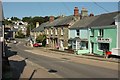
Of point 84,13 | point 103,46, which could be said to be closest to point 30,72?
point 103,46

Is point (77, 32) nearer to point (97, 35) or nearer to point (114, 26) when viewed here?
point (97, 35)

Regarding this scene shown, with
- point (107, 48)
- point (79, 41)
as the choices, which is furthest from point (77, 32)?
point (107, 48)

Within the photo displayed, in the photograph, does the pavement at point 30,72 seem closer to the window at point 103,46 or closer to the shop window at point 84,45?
the window at point 103,46

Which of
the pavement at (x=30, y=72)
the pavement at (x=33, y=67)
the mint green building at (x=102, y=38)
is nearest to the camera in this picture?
the pavement at (x=30, y=72)

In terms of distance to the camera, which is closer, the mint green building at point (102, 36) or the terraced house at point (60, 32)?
the mint green building at point (102, 36)

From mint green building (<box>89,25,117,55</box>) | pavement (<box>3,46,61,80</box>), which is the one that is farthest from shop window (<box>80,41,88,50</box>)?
pavement (<box>3,46,61,80</box>)

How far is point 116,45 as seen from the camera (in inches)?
1341

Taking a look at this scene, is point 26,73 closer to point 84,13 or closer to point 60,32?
point 84,13

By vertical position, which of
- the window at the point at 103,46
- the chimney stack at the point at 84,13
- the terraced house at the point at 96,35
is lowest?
the window at the point at 103,46

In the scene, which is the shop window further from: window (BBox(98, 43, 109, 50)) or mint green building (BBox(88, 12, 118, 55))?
window (BBox(98, 43, 109, 50))

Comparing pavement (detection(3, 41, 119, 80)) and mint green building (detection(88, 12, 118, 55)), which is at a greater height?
mint green building (detection(88, 12, 118, 55))

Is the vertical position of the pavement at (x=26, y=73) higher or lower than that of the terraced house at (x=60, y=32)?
lower

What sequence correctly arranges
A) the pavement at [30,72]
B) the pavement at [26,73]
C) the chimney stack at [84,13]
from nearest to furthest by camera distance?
the pavement at [26,73]
the pavement at [30,72]
the chimney stack at [84,13]

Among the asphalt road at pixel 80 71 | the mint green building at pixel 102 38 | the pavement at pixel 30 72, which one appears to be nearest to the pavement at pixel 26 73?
the pavement at pixel 30 72
